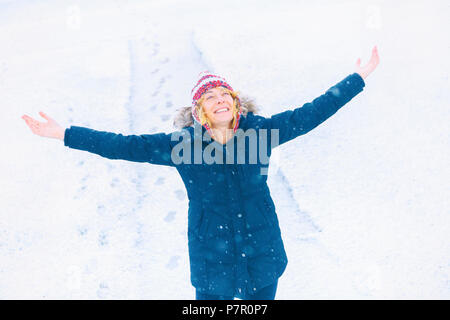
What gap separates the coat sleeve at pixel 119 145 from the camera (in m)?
2.36

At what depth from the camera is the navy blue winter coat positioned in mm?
2365

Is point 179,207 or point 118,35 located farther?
point 118,35

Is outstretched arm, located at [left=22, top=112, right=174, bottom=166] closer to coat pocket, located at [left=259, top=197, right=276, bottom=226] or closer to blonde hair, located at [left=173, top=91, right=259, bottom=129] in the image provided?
blonde hair, located at [left=173, top=91, right=259, bottom=129]

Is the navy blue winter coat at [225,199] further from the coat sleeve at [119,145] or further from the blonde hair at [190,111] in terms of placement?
the blonde hair at [190,111]

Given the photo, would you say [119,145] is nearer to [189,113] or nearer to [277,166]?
[189,113]

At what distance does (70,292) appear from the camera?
146 inches

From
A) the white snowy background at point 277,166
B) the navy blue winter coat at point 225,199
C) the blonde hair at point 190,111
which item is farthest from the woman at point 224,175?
the white snowy background at point 277,166

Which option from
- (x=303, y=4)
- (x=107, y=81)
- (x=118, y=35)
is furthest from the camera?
(x=118, y=35)

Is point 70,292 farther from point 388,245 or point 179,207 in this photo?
point 388,245

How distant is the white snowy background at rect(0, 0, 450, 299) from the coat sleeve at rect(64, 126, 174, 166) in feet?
6.66

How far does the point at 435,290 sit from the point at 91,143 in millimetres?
3544

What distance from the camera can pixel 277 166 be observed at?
16.4 ft

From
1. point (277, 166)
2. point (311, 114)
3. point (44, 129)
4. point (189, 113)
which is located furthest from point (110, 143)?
point (277, 166)

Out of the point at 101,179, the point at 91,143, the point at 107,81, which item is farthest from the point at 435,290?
the point at 107,81
